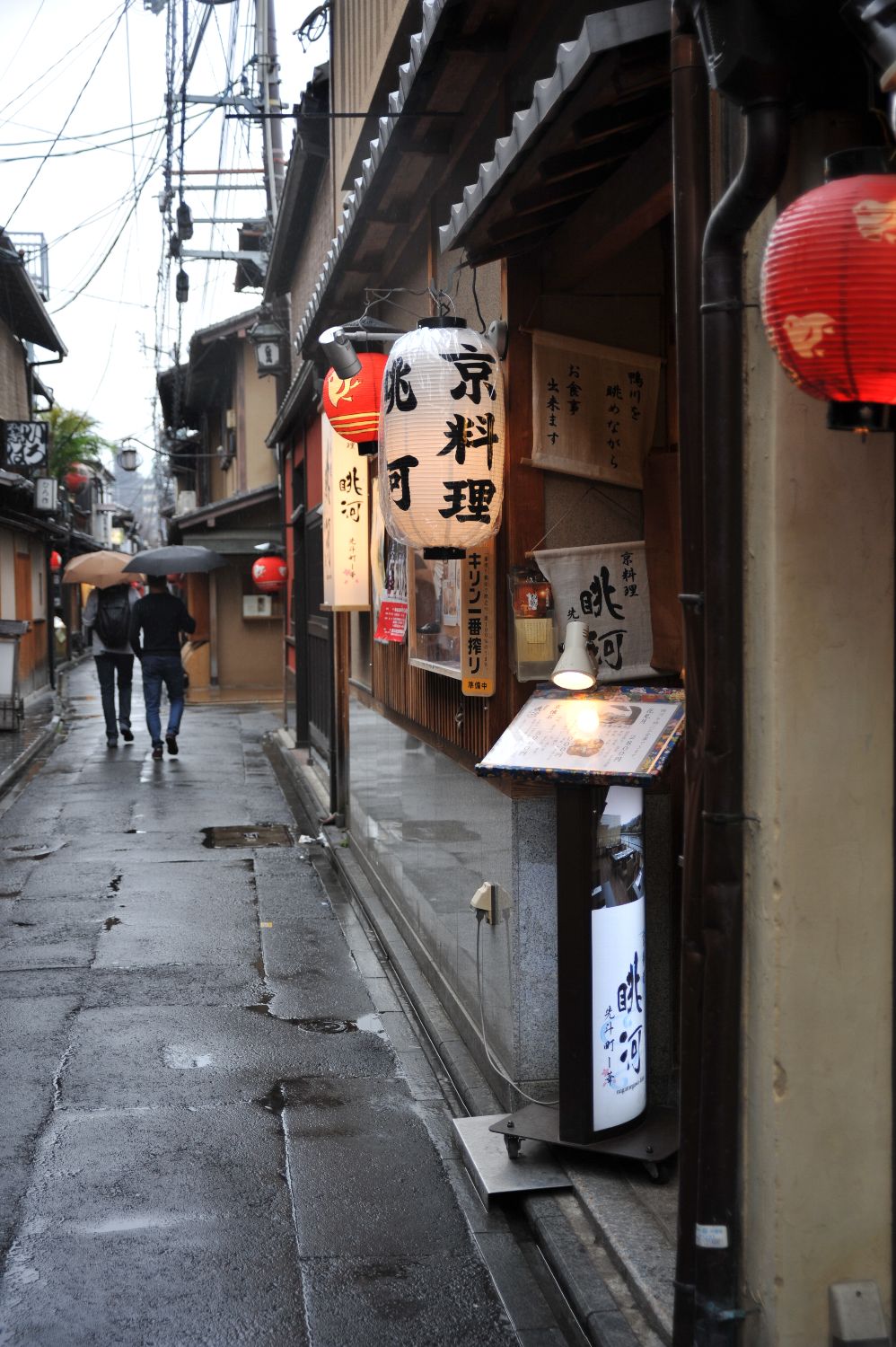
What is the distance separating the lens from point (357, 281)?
33.0ft

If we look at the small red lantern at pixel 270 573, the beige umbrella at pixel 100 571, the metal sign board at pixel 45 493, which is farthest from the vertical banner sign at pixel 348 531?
the metal sign board at pixel 45 493

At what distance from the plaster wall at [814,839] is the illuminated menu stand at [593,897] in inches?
48.9

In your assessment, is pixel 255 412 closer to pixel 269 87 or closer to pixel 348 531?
pixel 269 87

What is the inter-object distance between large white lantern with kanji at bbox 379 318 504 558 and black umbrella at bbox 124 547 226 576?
632 inches

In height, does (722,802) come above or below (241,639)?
above

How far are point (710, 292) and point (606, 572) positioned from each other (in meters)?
2.42

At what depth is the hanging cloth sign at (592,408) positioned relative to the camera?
591 cm

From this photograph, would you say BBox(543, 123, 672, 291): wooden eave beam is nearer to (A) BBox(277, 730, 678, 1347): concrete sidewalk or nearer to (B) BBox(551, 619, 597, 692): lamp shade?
(B) BBox(551, 619, 597, 692): lamp shade

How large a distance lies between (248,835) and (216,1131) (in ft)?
25.3

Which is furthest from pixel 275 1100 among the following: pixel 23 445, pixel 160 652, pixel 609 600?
pixel 23 445

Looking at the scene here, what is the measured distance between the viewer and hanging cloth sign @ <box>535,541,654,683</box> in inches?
234

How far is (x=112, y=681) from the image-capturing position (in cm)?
2078

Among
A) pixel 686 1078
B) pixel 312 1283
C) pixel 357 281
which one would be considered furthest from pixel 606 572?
pixel 357 281

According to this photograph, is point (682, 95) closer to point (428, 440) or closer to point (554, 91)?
point (554, 91)
